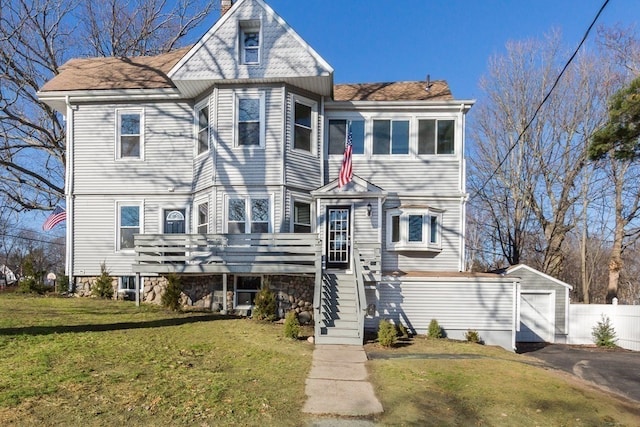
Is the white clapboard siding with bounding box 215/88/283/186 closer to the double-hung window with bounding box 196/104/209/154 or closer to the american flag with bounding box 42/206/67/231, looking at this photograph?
the double-hung window with bounding box 196/104/209/154

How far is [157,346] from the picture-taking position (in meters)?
8.65

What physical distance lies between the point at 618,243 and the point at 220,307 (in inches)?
799

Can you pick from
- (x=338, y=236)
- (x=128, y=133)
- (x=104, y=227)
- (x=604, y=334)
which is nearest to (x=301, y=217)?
(x=338, y=236)

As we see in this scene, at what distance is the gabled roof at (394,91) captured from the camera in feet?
51.3

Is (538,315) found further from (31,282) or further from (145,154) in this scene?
(31,282)

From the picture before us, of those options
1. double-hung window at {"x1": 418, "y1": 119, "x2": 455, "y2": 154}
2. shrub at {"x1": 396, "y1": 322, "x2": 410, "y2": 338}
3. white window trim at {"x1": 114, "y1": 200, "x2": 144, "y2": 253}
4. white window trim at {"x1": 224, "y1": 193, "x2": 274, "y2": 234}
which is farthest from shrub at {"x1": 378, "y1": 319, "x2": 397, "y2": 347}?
white window trim at {"x1": 114, "y1": 200, "x2": 144, "y2": 253}

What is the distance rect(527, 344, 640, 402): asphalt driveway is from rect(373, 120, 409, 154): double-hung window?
785 centimetres

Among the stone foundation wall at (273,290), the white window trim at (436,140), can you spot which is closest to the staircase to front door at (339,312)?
the stone foundation wall at (273,290)

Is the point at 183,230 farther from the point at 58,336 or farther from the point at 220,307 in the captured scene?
the point at 58,336

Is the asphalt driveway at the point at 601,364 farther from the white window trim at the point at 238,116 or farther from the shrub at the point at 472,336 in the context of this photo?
the white window trim at the point at 238,116

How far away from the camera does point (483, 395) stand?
711 cm

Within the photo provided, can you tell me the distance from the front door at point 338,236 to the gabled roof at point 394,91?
429 centimetres

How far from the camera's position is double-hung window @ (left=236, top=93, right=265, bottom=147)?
13.9 meters

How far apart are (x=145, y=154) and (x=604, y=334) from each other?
18489 millimetres
